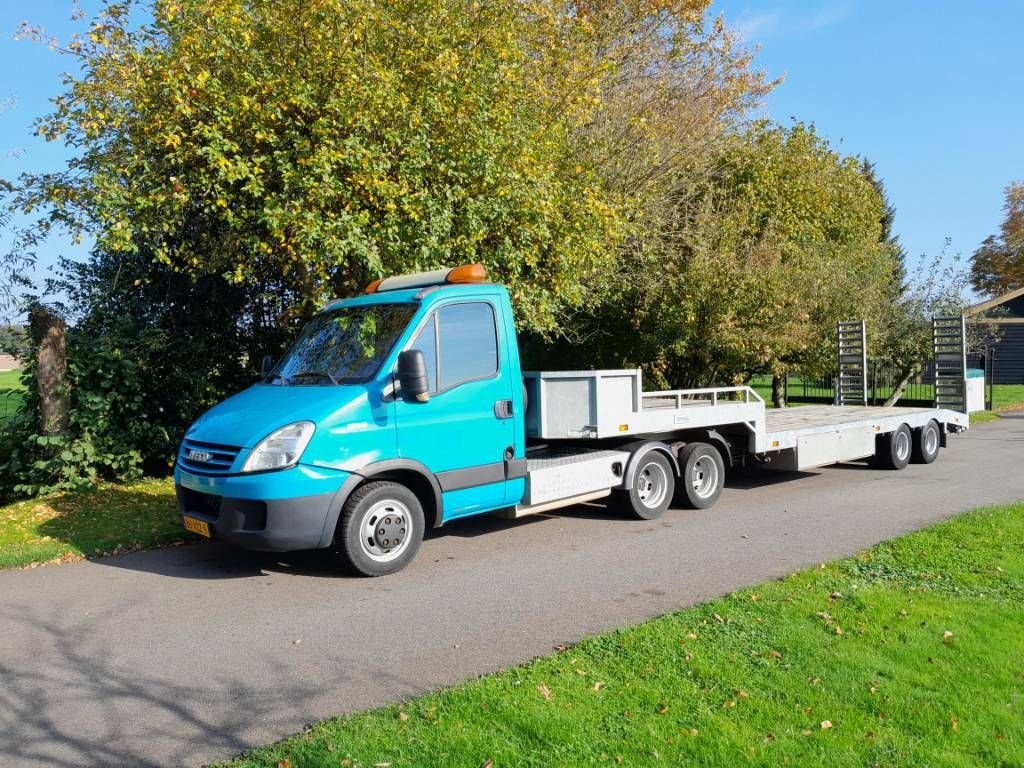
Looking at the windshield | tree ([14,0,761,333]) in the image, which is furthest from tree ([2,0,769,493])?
the windshield

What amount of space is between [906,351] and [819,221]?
4.34 metres

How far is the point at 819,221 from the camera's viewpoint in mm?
21703

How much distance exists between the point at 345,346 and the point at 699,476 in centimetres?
479

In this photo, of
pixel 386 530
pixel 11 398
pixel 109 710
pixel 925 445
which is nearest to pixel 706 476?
pixel 386 530

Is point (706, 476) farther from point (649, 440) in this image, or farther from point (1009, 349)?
point (1009, 349)

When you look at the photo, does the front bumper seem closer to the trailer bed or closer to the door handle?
the door handle

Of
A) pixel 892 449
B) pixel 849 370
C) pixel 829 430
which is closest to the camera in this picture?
pixel 829 430

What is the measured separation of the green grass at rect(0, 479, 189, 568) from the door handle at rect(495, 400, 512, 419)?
3.55 m

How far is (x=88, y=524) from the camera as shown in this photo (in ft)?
30.4

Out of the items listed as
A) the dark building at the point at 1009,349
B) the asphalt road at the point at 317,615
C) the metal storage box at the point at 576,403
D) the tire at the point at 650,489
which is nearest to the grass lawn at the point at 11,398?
the asphalt road at the point at 317,615

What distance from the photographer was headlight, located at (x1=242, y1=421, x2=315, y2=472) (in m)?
6.66

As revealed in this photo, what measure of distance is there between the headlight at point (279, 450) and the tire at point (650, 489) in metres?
4.02

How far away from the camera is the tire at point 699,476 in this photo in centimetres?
1003

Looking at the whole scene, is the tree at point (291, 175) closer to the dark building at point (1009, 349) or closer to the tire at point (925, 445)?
the tire at point (925, 445)
